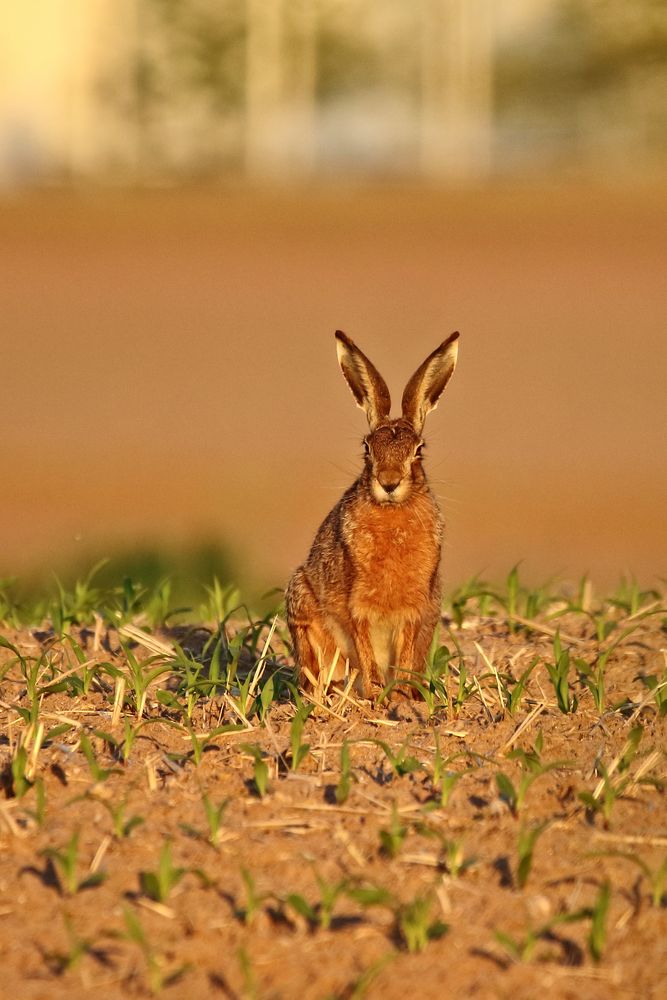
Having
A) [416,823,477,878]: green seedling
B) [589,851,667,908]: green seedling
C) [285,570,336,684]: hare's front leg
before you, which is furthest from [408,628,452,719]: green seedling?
[589,851,667,908]: green seedling

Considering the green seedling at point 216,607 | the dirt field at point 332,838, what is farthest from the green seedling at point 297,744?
the green seedling at point 216,607

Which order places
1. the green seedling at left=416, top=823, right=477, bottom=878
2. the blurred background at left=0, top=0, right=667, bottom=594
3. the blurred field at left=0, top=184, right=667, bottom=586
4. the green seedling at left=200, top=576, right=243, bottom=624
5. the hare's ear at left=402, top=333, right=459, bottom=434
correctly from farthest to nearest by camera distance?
the blurred background at left=0, top=0, right=667, bottom=594
the blurred field at left=0, top=184, right=667, bottom=586
the green seedling at left=200, top=576, right=243, bottom=624
the hare's ear at left=402, top=333, right=459, bottom=434
the green seedling at left=416, top=823, right=477, bottom=878

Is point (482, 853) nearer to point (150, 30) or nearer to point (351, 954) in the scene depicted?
point (351, 954)

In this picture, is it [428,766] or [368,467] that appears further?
[368,467]

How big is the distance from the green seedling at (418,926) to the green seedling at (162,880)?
0.49 meters

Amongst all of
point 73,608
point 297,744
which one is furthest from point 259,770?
point 73,608

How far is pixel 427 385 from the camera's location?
5031 millimetres

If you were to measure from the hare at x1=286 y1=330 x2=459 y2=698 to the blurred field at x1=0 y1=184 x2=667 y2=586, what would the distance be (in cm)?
386

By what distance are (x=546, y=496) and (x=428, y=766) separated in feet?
26.7

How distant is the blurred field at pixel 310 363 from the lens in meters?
11.2

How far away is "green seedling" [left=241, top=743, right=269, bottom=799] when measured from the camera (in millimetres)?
3748

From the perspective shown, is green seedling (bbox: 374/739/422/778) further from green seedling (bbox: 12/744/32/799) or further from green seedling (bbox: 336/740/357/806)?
green seedling (bbox: 12/744/32/799)

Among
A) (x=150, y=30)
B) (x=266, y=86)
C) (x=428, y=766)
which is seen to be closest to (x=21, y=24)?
(x=150, y=30)

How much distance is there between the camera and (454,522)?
1123cm
